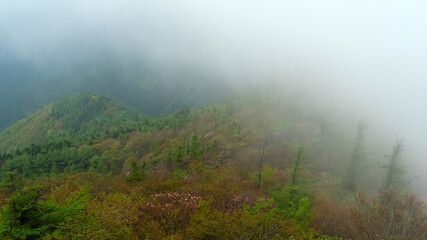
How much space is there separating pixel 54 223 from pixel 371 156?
65268 mm

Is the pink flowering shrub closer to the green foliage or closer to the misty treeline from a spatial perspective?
the misty treeline

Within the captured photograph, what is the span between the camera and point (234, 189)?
2545cm

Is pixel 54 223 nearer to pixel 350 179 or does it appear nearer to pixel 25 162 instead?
pixel 350 179

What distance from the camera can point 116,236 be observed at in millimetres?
14070

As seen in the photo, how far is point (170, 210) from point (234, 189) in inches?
366

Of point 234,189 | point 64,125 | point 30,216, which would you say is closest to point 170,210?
point 234,189

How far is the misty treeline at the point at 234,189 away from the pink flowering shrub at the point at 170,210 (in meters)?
0.11

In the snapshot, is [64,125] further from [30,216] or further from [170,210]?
[30,216]

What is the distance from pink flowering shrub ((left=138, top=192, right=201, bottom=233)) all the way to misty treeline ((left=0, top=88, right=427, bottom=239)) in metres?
0.11

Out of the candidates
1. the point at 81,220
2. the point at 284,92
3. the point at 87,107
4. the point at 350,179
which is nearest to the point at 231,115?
the point at 284,92

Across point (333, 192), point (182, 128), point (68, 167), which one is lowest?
point (68, 167)

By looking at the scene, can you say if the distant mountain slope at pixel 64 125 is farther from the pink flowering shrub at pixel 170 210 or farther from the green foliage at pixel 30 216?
the green foliage at pixel 30 216

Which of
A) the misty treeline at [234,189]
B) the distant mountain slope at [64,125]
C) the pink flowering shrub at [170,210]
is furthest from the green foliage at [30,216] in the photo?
the distant mountain slope at [64,125]

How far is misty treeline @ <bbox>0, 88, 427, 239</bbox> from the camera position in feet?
46.0
